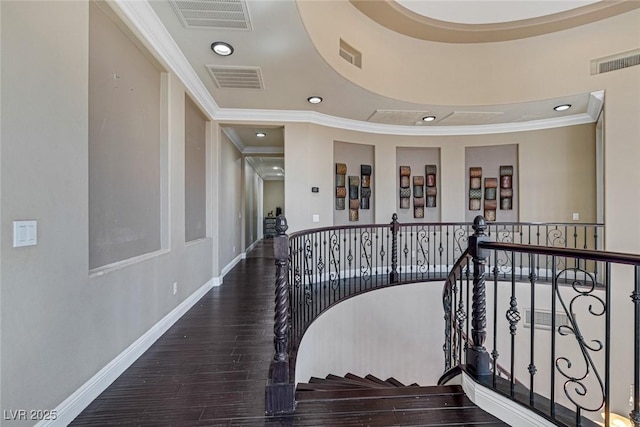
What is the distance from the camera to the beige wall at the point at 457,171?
474 cm

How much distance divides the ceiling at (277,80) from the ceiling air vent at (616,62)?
34cm

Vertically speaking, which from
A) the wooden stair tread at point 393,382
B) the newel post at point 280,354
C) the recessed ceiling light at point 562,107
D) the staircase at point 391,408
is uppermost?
the recessed ceiling light at point 562,107

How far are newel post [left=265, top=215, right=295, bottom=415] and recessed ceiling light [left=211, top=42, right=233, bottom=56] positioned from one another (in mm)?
2055

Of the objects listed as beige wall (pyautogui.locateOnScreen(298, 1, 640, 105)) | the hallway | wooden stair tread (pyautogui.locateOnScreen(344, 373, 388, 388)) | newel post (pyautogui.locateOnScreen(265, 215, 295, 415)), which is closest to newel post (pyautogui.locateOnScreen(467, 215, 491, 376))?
newel post (pyautogui.locateOnScreen(265, 215, 295, 415))

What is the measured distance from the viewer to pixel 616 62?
3908mm

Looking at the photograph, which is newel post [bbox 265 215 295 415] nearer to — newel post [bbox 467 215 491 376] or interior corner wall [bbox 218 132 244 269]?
newel post [bbox 467 215 491 376]

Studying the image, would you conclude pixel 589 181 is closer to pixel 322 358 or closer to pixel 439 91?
pixel 439 91

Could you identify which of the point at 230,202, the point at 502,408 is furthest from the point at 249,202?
the point at 502,408

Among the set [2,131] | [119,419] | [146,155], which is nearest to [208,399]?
[119,419]

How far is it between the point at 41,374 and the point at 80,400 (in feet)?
1.33

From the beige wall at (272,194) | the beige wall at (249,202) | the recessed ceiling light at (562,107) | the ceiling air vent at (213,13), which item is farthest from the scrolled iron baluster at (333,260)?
the beige wall at (272,194)

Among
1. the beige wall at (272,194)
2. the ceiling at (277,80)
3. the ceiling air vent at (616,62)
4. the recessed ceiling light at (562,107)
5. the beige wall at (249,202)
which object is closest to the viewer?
the ceiling at (277,80)

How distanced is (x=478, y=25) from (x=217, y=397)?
5385 mm

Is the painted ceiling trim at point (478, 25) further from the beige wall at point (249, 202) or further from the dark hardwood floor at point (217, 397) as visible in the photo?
the beige wall at point (249, 202)
